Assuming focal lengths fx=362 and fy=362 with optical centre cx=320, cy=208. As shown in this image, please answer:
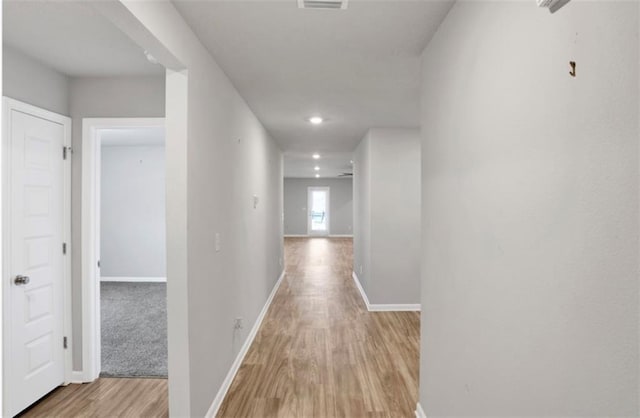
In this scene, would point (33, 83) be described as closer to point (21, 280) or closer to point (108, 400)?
point (21, 280)

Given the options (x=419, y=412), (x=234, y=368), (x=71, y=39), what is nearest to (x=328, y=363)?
(x=234, y=368)

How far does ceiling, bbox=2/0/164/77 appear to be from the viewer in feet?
6.08

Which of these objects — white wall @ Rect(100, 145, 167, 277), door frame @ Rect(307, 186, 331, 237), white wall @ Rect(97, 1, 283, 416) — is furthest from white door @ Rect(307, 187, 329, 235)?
white wall @ Rect(97, 1, 283, 416)

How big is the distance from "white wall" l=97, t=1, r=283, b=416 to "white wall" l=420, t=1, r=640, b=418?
4.44ft

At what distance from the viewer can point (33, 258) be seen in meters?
2.50

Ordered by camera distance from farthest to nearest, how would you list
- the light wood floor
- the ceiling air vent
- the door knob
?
1. the light wood floor
2. the door knob
3. the ceiling air vent

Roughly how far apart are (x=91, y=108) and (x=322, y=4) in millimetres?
2083

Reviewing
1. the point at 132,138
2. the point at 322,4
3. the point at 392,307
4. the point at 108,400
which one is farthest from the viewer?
the point at 132,138

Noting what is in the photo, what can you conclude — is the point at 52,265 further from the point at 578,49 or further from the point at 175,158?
the point at 578,49

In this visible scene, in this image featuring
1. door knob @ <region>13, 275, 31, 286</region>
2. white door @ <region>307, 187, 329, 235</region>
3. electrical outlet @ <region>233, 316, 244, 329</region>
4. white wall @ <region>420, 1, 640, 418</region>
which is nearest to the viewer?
white wall @ <region>420, 1, 640, 418</region>

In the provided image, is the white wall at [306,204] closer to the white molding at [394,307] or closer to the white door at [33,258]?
the white molding at [394,307]

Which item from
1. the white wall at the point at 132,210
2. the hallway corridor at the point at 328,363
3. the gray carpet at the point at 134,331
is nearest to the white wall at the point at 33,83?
the gray carpet at the point at 134,331

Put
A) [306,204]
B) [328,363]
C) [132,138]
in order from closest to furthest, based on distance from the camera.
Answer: [328,363] < [132,138] < [306,204]

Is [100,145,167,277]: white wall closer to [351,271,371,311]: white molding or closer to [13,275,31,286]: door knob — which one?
[351,271,371,311]: white molding
